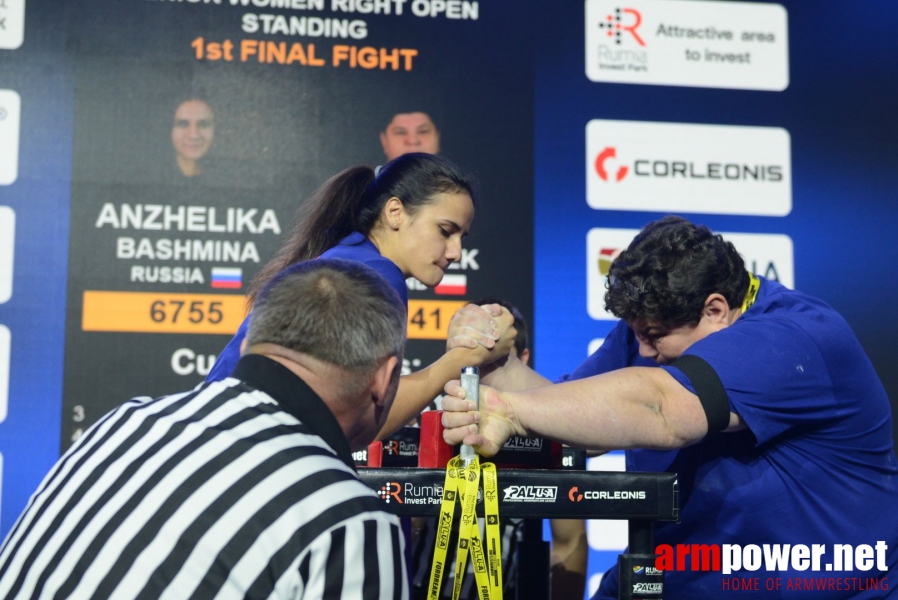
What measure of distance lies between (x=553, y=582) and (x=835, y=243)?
1860mm

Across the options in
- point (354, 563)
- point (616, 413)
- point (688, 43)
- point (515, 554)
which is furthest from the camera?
point (688, 43)

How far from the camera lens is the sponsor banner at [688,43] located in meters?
3.85

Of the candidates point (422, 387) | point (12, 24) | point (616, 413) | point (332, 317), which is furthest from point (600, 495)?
point (12, 24)

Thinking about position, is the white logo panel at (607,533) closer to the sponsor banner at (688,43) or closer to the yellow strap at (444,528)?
the sponsor banner at (688,43)

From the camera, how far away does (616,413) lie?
1625 millimetres

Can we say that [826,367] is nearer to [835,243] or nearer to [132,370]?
[835,243]

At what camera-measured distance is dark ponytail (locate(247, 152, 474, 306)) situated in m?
2.30

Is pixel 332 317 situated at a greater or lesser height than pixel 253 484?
greater

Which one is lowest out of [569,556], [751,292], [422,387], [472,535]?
[569,556]

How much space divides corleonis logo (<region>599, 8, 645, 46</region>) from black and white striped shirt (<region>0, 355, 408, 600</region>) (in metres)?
3.10

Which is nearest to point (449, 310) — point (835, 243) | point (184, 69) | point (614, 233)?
point (614, 233)

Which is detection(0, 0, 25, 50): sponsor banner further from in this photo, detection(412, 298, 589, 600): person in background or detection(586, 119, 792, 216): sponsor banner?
detection(586, 119, 792, 216): sponsor banner

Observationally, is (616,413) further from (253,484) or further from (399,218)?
(399,218)

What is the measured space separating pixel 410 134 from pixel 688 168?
118 centimetres
